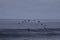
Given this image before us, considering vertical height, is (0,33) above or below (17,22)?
below

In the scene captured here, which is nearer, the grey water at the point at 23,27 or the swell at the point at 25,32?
the grey water at the point at 23,27

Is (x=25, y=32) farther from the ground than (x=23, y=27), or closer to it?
closer to it

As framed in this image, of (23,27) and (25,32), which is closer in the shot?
(25,32)

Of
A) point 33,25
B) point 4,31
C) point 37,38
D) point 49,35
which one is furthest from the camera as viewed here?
point 33,25

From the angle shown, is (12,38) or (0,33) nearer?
(12,38)

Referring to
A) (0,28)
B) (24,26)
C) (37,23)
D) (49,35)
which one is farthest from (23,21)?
(49,35)

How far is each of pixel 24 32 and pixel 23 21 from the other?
0.66 meters

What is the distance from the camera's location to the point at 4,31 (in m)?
4.98

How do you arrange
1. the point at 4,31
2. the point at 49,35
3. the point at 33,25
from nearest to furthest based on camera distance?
the point at 49,35 < the point at 4,31 < the point at 33,25

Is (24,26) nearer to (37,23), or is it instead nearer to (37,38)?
(37,23)

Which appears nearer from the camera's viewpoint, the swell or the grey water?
the grey water

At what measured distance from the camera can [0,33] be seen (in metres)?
4.82

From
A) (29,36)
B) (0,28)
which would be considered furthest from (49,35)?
(0,28)

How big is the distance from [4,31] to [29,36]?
3.33 feet
